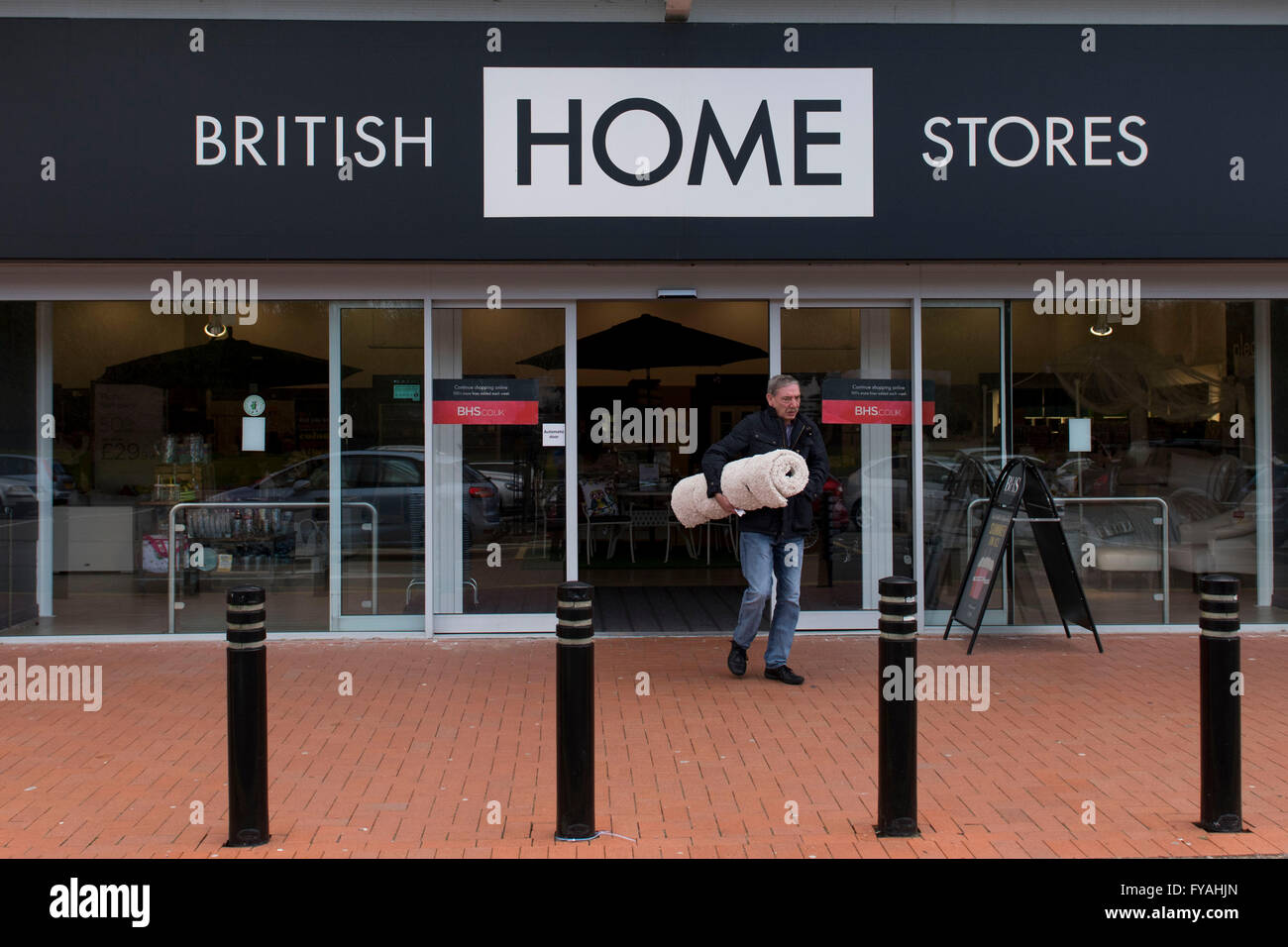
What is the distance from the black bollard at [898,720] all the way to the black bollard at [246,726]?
8.29 ft

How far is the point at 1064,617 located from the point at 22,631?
807 cm

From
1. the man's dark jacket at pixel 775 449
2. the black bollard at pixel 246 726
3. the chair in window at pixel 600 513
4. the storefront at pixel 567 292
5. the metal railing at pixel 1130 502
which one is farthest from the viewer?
the chair in window at pixel 600 513

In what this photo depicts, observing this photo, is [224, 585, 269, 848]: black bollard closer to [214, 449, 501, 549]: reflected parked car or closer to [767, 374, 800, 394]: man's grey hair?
[767, 374, 800, 394]: man's grey hair

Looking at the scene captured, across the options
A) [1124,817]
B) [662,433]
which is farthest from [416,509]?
[1124,817]

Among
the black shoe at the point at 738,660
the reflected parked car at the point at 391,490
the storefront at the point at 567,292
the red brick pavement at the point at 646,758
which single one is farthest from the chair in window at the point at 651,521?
the black shoe at the point at 738,660

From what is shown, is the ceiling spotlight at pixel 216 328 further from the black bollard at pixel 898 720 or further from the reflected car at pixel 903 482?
the black bollard at pixel 898 720

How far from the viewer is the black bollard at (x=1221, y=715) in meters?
4.68

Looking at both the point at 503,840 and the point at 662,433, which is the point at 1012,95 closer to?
the point at 662,433

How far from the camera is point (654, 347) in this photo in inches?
456

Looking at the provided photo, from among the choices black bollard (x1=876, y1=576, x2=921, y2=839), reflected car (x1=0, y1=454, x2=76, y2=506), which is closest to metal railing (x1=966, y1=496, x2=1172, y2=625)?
black bollard (x1=876, y1=576, x2=921, y2=839)

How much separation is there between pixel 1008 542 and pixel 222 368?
627 cm

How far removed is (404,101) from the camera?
8.34m

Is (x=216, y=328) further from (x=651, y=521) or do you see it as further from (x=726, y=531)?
(x=726, y=531)

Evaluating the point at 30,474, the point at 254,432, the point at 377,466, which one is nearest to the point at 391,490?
the point at 377,466
